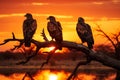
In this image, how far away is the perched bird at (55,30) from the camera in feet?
57.0

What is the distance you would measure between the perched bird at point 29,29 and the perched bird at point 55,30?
22.1 inches

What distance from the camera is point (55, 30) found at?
17734 mm

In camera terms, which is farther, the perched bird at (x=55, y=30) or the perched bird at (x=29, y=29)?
the perched bird at (x=29, y=29)

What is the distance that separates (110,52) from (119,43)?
975cm

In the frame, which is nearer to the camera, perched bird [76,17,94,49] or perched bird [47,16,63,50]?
perched bird [47,16,63,50]

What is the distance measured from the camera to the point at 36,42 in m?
17.7

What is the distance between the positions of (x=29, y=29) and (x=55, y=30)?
96cm

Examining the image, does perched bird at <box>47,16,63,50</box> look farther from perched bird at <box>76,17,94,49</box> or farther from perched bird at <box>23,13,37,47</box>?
perched bird at <box>76,17,94,49</box>

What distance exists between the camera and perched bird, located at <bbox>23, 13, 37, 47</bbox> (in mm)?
17641

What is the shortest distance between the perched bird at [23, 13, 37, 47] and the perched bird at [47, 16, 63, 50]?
562 millimetres

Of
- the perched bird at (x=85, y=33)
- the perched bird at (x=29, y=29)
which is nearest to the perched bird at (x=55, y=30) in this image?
the perched bird at (x=29, y=29)

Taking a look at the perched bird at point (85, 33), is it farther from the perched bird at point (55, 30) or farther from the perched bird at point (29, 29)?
the perched bird at point (29, 29)

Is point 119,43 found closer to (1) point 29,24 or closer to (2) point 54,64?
(1) point 29,24

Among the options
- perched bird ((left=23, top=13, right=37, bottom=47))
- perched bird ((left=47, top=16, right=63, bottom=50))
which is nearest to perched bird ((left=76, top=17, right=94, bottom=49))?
perched bird ((left=47, top=16, right=63, bottom=50))
